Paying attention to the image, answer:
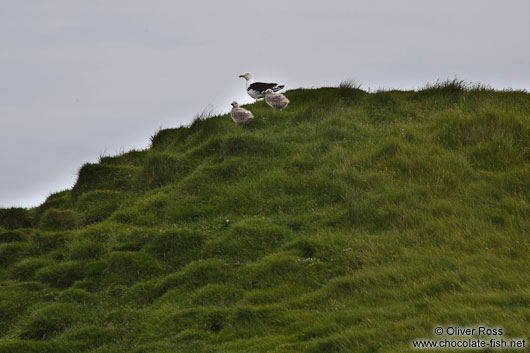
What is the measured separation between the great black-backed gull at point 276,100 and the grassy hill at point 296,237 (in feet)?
1.85

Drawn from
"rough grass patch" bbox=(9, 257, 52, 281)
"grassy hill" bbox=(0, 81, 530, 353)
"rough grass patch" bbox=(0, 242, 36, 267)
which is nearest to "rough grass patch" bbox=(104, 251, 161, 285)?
"grassy hill" bbox=(0, 81, 530, 353)

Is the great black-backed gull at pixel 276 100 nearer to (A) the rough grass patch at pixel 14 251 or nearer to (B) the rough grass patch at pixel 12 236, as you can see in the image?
(B) the rough grass patch at pixel 12 236

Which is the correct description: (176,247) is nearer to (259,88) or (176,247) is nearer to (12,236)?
(12,236)

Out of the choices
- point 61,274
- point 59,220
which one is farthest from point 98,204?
point 61,274

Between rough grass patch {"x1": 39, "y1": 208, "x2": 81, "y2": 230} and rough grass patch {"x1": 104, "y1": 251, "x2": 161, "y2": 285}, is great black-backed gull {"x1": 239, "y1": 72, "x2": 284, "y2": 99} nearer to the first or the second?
rough grass patch {"x1": 39, "y1": 208, "x2": 81, "y2": 230}

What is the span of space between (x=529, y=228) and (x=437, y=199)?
2487 millimetres

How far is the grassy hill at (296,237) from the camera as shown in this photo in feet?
42.8

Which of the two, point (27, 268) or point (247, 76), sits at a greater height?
point (247, 76)

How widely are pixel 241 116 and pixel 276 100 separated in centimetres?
220

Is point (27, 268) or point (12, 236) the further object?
point (12, 236)

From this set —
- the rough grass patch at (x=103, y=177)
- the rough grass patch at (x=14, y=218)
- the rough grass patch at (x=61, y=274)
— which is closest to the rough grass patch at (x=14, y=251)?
the rough grass patch at (x=61, y=274)

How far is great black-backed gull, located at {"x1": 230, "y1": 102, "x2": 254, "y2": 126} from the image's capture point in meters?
24.2

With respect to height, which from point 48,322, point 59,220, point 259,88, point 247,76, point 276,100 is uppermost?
point 247,76

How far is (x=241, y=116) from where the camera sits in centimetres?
2414
